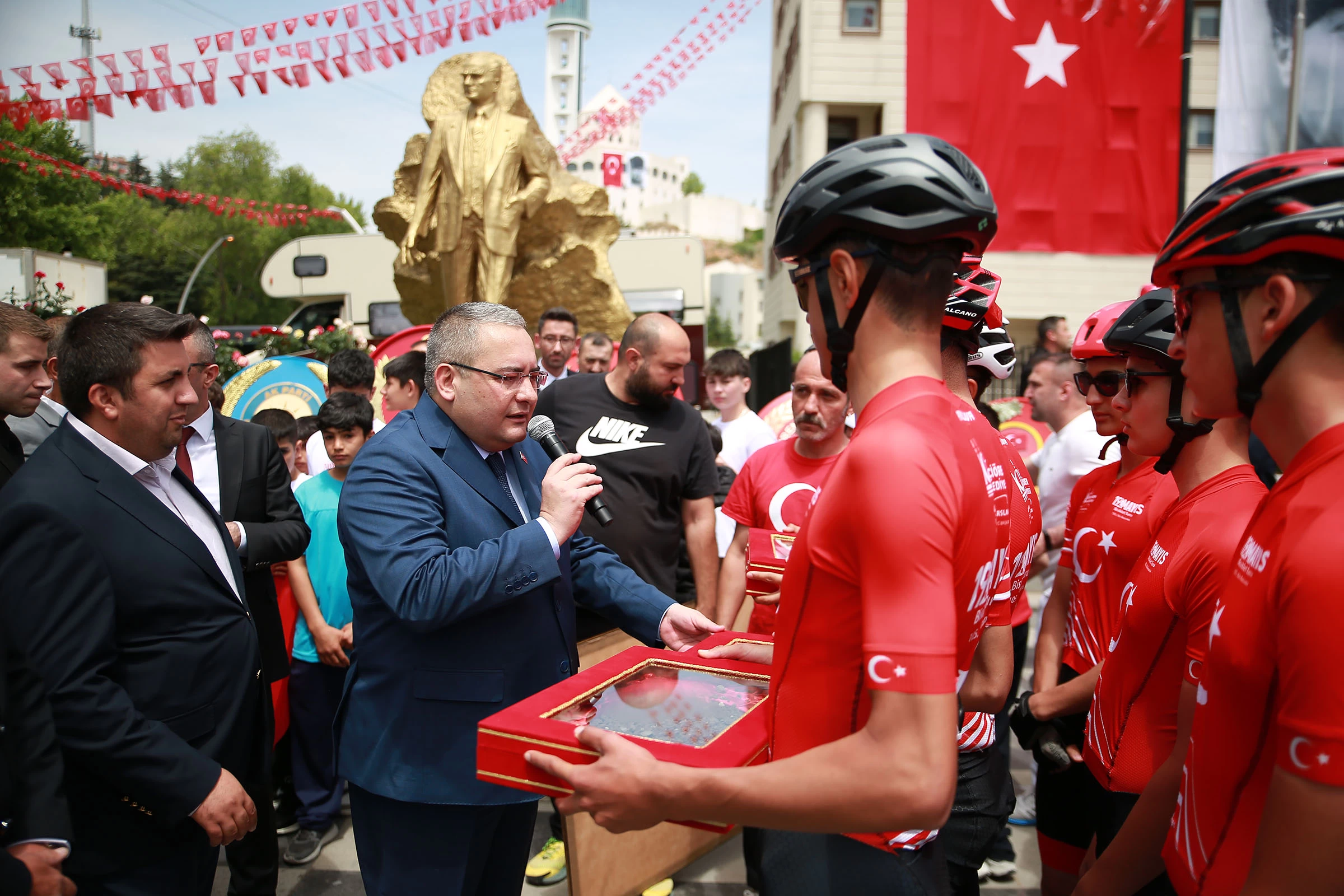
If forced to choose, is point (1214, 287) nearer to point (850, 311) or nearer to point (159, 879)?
point (850, 311)

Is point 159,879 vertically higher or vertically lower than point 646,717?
lower

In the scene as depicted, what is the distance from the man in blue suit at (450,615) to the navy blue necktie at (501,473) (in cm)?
2

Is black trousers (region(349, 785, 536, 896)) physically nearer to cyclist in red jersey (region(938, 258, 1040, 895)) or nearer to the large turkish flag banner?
cyclist in red jersey (region(938, 258, 1040, 895))

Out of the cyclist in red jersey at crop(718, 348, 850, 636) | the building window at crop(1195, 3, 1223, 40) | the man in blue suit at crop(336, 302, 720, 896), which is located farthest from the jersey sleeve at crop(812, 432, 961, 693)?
the building window at crop(1195, 3, 1223, 40)

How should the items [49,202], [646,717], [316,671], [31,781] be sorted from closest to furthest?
[646,717] < [31,781] < [316,671] < [49,202]

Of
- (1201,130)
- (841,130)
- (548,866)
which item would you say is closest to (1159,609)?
(548,866)

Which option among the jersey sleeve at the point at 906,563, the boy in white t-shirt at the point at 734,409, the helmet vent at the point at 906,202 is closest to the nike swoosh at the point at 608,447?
the boy in white t-shirt at the point at 734,409

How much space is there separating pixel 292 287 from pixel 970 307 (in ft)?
88.1

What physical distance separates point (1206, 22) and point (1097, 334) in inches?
1029

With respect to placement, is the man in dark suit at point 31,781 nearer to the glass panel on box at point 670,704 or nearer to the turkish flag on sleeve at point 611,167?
the glass panel on box at point 670,704

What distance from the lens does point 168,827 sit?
223cm

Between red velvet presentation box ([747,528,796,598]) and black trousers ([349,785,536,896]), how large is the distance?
0.98 metres

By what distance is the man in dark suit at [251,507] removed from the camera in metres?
3.32

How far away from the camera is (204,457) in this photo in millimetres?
3602
